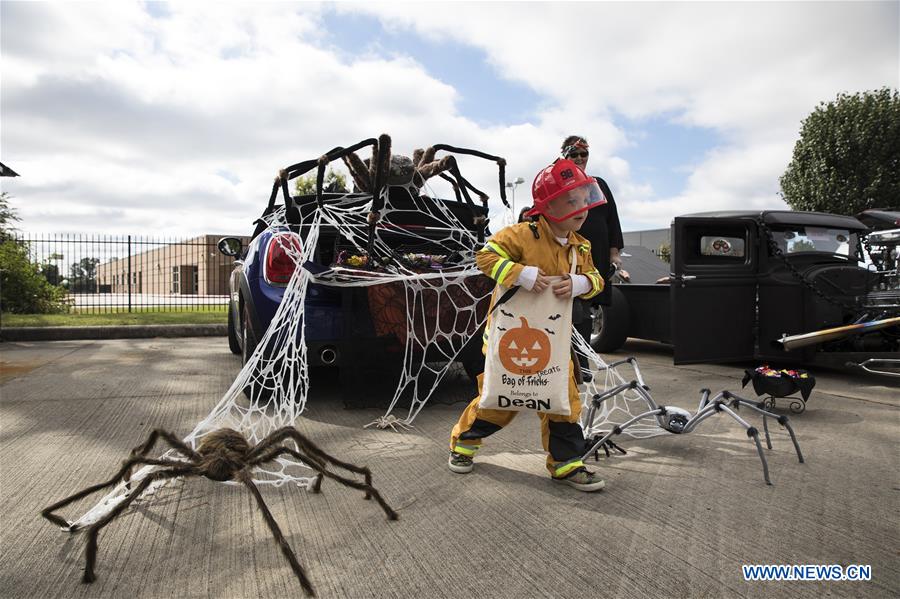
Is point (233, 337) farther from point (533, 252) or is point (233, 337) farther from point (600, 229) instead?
point (533, 252)

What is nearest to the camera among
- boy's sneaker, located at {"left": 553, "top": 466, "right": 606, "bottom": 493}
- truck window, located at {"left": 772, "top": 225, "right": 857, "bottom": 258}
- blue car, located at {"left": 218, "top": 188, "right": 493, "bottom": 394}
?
boy's sneaker, located at {"left": 553, "top": 466, "right": 606, "bottom": 493}

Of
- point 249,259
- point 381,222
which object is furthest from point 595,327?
point 249,259

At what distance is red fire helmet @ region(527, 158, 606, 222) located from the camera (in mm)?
2627

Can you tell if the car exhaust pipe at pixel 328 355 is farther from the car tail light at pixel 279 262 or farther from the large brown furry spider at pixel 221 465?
the large brown furry spider at pixel 221 465

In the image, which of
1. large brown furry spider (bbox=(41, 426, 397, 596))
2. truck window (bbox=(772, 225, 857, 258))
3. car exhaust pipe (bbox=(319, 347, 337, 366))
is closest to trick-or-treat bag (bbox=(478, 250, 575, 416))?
large brown furry spider (bbox=(41, 426, 397, 596))

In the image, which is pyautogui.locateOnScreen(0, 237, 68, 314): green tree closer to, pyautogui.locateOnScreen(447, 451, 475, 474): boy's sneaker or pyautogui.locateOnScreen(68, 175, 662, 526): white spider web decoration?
pyautogui.locateOnScreen(68, 175, 662, 526): white spider web decoration

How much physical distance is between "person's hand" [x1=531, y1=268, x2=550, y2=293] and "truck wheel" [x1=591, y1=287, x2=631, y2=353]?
4.49 metres

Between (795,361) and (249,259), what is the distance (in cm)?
513

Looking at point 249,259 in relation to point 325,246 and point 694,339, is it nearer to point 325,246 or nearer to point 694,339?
point 325,246

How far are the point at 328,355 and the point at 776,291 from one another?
427 centimetres

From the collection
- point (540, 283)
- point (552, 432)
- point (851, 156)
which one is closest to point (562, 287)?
point (540, 283)

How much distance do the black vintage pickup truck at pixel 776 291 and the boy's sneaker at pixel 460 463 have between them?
3.10 metres

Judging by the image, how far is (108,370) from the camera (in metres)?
5.72

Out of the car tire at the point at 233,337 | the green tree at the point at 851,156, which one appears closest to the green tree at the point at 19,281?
the car tire at the point at 233,337
